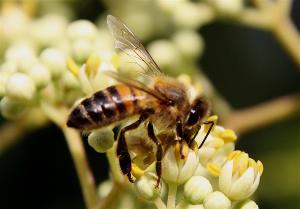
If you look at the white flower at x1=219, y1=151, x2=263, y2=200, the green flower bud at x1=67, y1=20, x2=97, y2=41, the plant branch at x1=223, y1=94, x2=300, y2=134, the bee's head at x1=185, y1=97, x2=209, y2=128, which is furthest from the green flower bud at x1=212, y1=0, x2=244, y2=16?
the white flower at x1=219, y1=151, x2=263, y2=200

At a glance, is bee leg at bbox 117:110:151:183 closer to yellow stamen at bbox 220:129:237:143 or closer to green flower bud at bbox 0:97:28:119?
yellow stamen at bbox 220:129:237:143

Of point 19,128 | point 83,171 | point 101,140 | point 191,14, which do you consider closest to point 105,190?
point 83,171

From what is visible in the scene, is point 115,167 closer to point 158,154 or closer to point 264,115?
point 158,154

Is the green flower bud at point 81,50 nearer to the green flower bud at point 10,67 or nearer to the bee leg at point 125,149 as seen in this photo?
the green flower bud at point 10,67

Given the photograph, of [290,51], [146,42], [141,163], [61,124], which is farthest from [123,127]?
[146,42]

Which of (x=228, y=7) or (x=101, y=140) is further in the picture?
(x=228, y=7)

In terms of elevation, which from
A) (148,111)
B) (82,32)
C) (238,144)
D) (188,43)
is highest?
(82,32)
